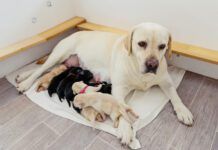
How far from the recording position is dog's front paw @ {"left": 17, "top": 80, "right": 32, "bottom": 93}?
197 centimetres

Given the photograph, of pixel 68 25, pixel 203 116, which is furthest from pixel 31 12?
pixel 203 116

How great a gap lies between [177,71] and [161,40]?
2.42ft

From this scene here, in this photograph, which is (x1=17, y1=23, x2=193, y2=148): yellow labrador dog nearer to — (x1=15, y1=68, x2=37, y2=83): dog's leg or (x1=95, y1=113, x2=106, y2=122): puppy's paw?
(x1=15, y1=68, x2=37, y2=83): dog's leg

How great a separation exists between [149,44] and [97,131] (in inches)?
28.5

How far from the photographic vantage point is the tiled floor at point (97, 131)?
1461 mm

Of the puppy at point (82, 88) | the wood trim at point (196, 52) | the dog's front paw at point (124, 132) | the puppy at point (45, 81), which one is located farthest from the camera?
the puppy at point (45, 81)

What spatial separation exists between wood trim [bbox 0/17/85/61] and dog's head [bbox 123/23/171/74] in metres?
1.09

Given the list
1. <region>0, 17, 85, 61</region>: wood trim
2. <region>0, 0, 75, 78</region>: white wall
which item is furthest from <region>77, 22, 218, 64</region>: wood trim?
<region>0, 0, 75, 78</region>: white wall

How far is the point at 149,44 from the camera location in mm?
1484

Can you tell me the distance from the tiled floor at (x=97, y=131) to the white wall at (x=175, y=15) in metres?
0.48

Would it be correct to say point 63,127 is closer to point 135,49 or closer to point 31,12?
point 135,49

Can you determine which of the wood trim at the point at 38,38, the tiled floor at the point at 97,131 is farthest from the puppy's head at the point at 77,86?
the wood trim at the point at 38,38

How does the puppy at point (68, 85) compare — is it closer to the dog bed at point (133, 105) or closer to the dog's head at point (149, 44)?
the dog bed at point (133, 105)

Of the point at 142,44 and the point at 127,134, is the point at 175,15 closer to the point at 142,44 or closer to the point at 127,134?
the point at 142,44
